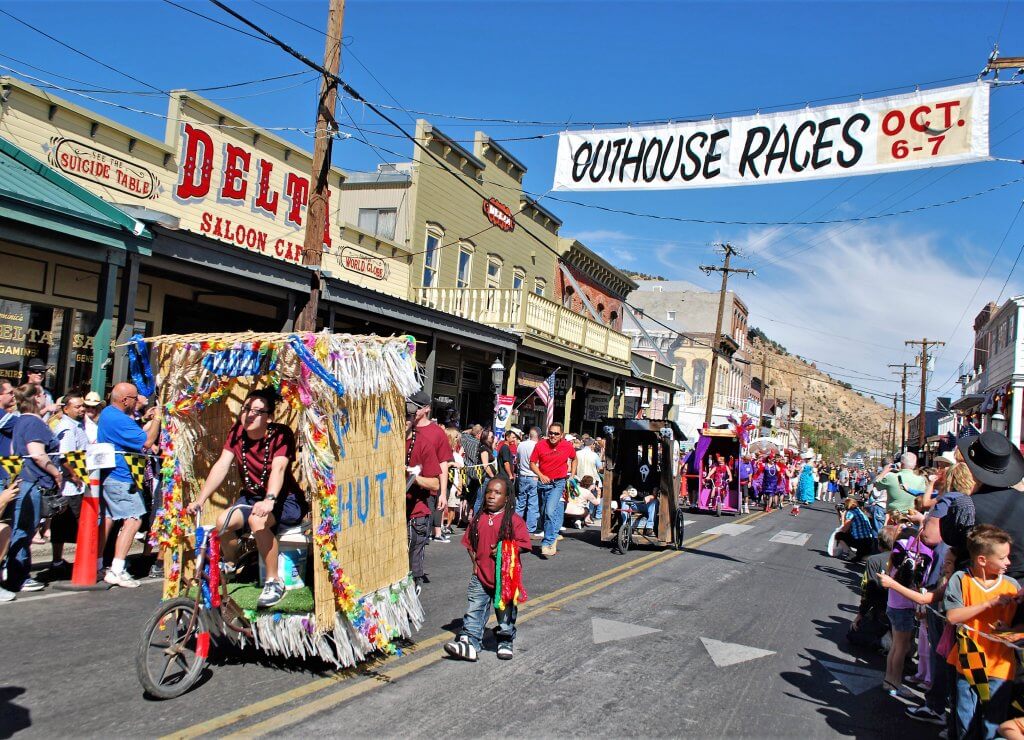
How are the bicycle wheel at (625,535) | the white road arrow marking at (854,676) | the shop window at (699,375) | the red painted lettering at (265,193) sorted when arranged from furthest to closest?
the shop window at (699,375), the red painted lettering at (265,193), the bicycle wheel at (625,535), the white road arrow marking at (854,676)

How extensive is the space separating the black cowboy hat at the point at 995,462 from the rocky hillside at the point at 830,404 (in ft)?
372

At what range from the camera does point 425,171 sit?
855 inches

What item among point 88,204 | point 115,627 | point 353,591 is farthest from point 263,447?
point 88,204

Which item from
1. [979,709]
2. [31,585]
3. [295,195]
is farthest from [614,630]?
[295,195]

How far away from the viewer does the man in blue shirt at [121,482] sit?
306 inches

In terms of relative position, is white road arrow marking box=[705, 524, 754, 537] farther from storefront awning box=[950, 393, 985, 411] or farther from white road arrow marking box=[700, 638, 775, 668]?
storefront awning box=[950, 393, 985, 411]

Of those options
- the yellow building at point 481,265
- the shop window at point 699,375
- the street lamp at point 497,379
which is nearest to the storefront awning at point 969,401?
the shop window at point 699,375

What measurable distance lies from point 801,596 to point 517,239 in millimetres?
18909

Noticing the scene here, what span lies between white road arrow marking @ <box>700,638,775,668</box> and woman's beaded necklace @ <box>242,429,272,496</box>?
12.5 ft

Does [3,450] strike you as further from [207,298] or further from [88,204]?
[207,298]

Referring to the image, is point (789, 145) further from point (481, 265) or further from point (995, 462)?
point (481, 265)

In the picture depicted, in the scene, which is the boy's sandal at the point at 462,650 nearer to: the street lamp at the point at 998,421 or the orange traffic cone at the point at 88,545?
the orange traffic cone at the point at 88,545

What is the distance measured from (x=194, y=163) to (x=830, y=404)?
143 meters

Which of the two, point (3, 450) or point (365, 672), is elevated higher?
point (3, 450)
